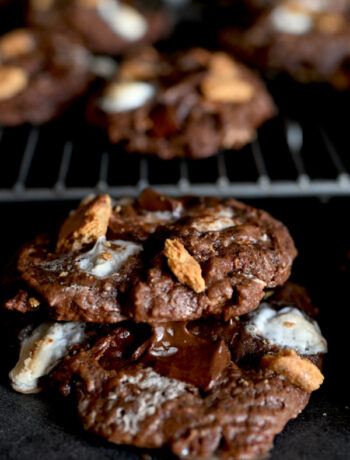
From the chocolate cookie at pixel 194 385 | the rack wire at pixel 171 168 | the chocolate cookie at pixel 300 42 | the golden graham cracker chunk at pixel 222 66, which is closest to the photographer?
the chocolate cookie at pixel 194 385

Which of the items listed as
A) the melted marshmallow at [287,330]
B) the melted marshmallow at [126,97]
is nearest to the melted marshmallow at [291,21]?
the melted marshmallow at [126,97]

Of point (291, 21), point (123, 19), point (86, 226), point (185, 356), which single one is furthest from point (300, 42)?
point (185, 356)

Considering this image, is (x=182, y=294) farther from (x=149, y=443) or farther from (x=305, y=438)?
(x=305, y=438)

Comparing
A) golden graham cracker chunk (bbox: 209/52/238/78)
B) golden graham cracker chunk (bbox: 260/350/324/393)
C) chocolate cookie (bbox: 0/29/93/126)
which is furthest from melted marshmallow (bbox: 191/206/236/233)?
chocolate cookie (bbox: 0/29/93/126)

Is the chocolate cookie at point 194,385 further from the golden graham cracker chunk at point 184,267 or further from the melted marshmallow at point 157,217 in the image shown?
the melted marshmallow at point 157,217

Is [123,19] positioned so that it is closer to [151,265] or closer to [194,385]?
[151,265]

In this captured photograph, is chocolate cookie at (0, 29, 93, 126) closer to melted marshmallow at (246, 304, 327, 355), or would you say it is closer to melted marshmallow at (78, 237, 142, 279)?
melted marshmallow at (78, 237, 142, 279)

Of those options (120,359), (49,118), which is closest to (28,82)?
(49,118)
